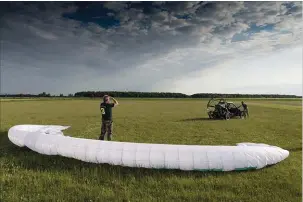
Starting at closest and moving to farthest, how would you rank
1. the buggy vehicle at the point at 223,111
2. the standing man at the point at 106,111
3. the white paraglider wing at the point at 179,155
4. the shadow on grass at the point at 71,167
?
the shadow on grass at the point at 71,167 < the white paraglider wing at the point at 179,155 < the standing man at the point at 106,111 < the buggy vehicle at the point at 223,111

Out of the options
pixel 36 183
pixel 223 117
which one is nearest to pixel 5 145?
pixel 36 183

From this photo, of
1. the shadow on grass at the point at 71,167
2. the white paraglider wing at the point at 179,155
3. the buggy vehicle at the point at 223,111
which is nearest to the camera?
the shadow on grass at the point at 71,167

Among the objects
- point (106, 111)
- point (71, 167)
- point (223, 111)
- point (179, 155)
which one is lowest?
point (71, 167)

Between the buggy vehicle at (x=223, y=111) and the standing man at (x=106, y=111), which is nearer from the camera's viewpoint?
the standing man at (x=106, y=111)

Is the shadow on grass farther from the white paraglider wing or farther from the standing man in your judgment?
the standing man

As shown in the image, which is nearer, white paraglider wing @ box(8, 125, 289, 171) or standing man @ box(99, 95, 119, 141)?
white paraglider wing @ box(8, 125, 289, 171)

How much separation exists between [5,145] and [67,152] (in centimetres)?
556

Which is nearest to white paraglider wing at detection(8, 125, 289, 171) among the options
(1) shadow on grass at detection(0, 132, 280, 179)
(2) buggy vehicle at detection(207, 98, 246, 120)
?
(1) shadow on grass at detection(0, 132, 280, 179)

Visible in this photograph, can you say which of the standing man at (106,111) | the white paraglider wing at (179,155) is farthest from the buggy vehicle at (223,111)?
the white paraglider wing at (179,155)

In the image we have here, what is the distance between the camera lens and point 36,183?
30.7 feet

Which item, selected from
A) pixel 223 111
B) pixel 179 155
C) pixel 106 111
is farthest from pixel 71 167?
pixel 223 111

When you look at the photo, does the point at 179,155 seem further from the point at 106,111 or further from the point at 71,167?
the point at 106,111

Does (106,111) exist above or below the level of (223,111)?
above

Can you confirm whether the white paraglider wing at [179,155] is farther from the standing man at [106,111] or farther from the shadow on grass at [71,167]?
the standing man at [106,111]
